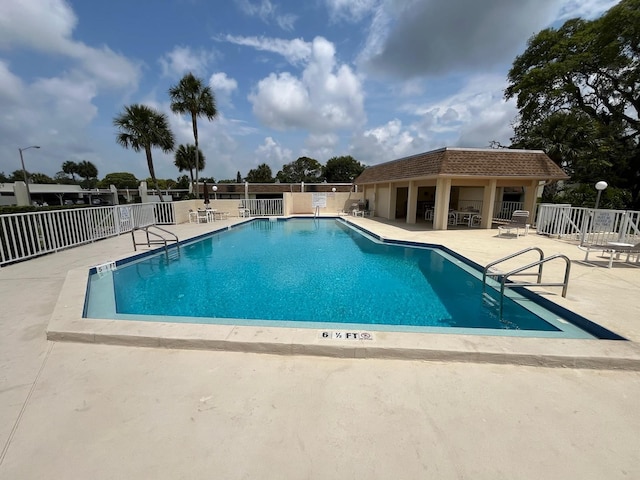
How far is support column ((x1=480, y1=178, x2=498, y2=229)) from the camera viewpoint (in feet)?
38.7

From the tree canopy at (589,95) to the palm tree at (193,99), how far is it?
70.4ft

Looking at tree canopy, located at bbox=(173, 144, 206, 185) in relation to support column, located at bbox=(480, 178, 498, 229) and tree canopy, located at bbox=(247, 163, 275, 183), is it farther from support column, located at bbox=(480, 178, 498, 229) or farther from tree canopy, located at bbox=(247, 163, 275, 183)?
tree canopy, located at bbox=(247, 163, 275, 183)

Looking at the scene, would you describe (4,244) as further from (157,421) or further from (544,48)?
(544,48)

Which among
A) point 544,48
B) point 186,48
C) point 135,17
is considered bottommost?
point 135,17

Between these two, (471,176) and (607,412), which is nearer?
(607,412)

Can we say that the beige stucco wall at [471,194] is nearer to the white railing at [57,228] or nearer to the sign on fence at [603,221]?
the sign on fence at [603,221]

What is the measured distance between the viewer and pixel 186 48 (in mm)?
12359

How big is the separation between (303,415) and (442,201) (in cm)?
1150

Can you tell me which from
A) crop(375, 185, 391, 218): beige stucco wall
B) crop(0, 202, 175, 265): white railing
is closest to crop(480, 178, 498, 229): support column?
crop(375, 185, 391, 218): beige stucco wall

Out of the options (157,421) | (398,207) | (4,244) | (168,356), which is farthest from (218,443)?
(398,207)

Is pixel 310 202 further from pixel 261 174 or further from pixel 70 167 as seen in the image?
pixel 70 167

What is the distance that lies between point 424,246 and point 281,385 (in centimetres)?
799

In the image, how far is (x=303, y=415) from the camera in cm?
208

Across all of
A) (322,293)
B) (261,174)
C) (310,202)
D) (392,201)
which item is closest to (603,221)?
(322,293)
